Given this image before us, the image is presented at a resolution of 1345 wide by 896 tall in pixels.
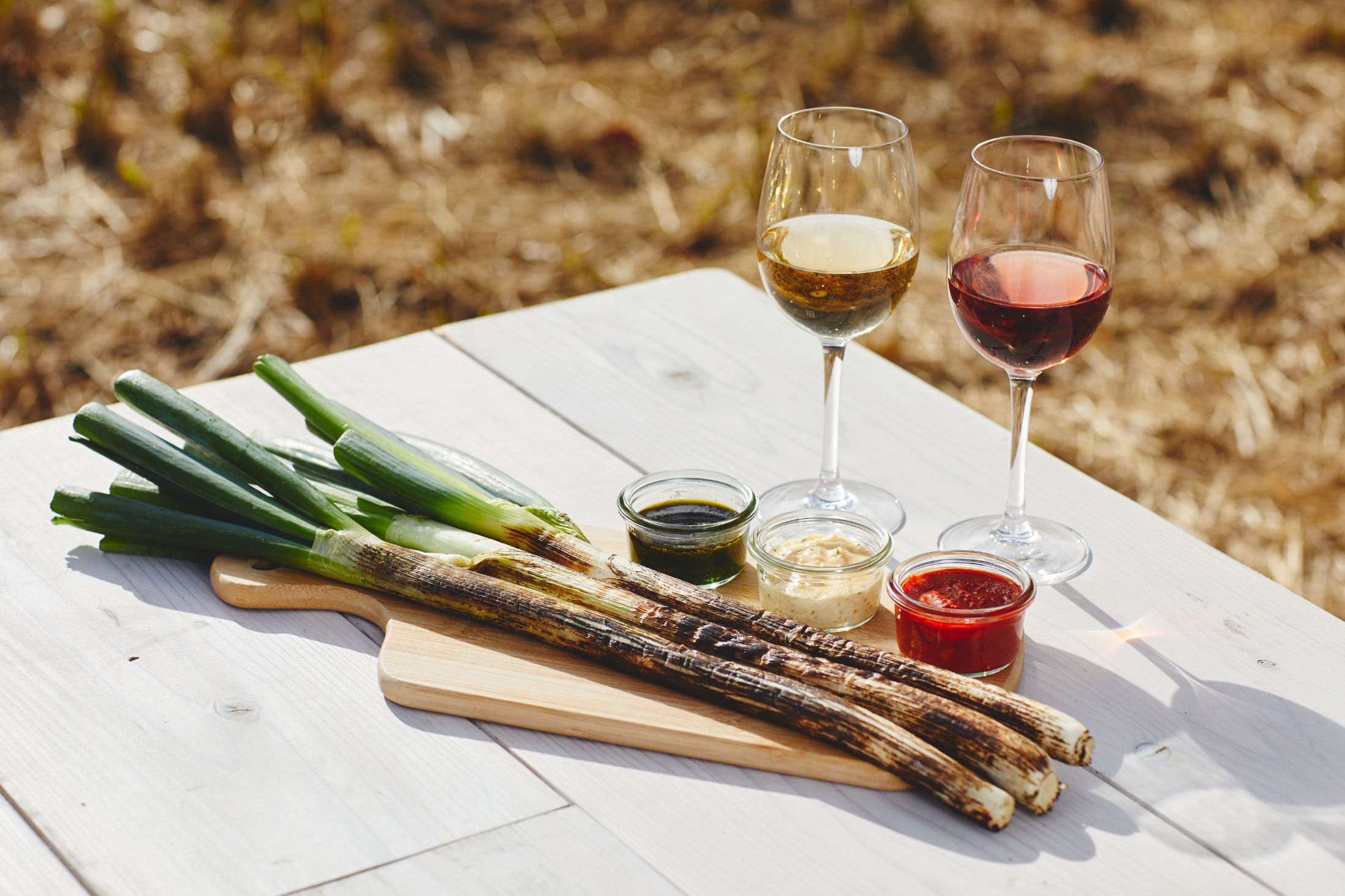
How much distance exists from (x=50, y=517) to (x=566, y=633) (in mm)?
697

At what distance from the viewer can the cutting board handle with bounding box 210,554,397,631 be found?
4.48ft

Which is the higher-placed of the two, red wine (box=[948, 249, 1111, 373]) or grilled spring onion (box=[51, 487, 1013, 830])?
red wine (box=[948, 249, 1111, 373])

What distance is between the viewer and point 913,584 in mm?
1291

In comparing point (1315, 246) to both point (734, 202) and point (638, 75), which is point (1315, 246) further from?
point (638, 75)

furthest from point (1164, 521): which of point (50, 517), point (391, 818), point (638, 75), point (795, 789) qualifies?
point (638, 75)

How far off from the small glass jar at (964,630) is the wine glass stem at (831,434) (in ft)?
0.92

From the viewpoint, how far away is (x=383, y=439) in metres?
1.46

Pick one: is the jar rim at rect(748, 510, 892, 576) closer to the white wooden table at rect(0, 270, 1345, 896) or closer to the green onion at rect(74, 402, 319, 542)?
the white wooden table at rect(0, 270, 1345, 896)

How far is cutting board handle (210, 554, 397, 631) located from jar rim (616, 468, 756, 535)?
0.27 metres

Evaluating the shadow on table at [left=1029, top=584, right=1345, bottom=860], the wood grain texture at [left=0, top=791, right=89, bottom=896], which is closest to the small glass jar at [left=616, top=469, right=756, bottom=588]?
the shadow on table at [left=1029, top=584, right=1345, bottom=860]

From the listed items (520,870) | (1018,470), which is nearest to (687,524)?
(1018,470)

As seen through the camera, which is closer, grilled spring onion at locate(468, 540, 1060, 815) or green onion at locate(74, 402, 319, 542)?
grilled spring onion at locate(468, 540, 1060, 815)

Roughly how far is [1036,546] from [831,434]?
0.26 meters

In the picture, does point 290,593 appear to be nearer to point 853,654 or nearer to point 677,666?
point 677,666
